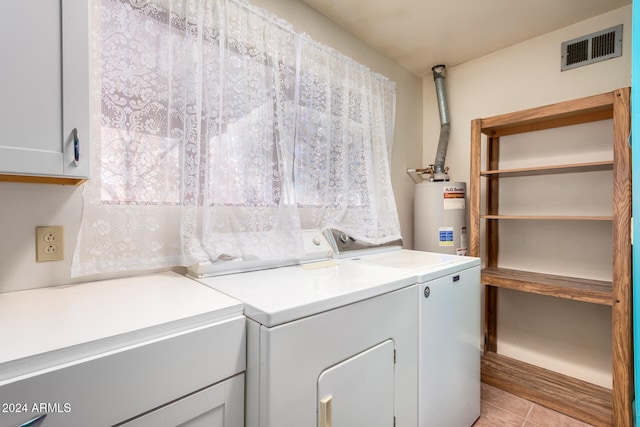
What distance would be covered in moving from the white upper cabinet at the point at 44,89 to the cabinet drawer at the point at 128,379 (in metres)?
0.55

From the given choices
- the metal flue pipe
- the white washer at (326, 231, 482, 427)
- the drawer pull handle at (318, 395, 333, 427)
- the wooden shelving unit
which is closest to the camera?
the drawer pull handle at (318, 395, 333, 427)

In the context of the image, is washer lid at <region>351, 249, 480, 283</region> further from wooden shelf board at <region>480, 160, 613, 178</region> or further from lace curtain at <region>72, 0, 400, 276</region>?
wooden shelf board at <region>480, 160, 613, 178</region>

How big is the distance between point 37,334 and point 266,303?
546 mm

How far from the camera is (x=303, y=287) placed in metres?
1.11

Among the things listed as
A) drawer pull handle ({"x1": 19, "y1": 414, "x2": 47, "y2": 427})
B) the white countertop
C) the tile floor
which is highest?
the white countertop

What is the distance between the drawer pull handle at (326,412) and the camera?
95cm

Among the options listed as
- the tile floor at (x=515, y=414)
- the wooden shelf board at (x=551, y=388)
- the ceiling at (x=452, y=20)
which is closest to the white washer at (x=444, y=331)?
the tile floor at (x=515, y=414)

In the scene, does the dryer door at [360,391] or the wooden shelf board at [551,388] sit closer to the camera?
the dryer door at [360,391]

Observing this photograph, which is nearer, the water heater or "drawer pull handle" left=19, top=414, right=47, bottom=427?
"drawer pull handle" left=19, top=414, right=47, bottom=427

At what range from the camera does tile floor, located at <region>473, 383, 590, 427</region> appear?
1.76 metres

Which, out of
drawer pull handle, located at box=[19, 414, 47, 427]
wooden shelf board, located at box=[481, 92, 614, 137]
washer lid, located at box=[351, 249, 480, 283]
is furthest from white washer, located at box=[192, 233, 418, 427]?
wooden shelf board, located at box=[481, 92, 614, 137]

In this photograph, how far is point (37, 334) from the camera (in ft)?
2.26

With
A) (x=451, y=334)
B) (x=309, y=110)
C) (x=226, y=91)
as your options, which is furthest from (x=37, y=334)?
(x=451, y=334)

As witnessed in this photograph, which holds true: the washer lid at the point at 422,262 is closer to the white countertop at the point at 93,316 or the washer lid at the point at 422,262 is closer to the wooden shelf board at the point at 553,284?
the wooden shelf board at the point at 553,284
